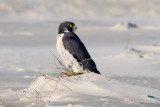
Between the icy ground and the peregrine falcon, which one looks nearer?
the icy ground

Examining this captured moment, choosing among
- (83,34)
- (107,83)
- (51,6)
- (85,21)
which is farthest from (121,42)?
(51,6)

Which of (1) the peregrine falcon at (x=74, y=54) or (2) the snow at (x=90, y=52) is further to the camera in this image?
(1) the peregrine falcon at (x=74, y=54)

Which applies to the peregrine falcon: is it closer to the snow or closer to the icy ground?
the snow

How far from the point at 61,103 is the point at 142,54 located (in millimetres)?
4392

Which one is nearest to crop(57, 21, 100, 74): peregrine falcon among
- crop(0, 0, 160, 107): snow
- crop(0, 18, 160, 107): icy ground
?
crop(0, 0, 160, 107): snow

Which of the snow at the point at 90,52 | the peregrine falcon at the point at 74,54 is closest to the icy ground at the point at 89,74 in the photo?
the snow at the point at 90,52

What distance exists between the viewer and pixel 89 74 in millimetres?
5324

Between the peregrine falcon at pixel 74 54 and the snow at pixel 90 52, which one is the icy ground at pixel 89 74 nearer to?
the snow at pixel 90 52

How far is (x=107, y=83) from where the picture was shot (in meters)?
5.10

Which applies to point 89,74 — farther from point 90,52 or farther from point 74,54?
point 90,52

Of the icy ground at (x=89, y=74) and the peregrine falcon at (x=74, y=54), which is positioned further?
the peregrine falcon at (x=74, y=54)

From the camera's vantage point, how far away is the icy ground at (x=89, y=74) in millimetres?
4840

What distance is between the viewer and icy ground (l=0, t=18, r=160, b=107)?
4.84m

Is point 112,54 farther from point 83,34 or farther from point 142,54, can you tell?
point 83,34
